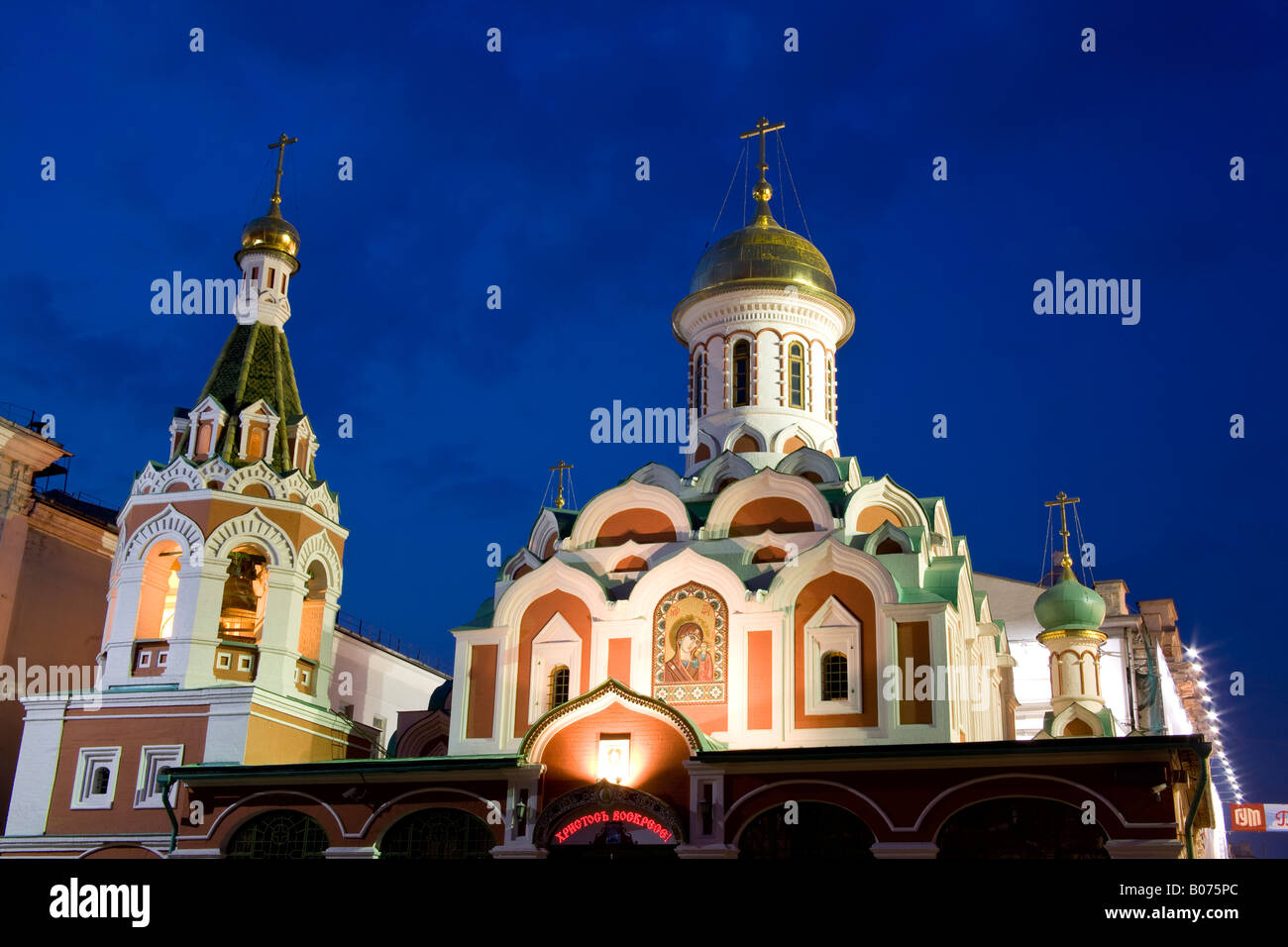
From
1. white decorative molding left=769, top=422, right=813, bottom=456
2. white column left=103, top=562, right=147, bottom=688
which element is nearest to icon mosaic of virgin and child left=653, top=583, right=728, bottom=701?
white decorative molding left=769, top=422, right=813, bottom=456

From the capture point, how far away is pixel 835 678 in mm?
18109

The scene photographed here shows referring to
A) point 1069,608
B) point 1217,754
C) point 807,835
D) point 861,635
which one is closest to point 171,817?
point 807,835

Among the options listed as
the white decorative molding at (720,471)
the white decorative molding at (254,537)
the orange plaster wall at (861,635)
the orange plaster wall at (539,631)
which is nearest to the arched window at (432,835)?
the orange plaster wall at (539,631)

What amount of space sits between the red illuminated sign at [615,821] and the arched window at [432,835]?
1.19m

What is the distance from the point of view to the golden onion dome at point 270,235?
2252 centimetres

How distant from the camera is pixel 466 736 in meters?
19.0

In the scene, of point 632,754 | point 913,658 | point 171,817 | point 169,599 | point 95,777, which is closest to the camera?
point 632,754

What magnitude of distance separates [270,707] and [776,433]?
900 cm

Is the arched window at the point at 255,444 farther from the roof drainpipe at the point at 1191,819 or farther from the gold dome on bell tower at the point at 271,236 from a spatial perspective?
the roof drainpipe at the point at 1191,819

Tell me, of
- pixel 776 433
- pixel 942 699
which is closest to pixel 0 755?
pixel 776 433

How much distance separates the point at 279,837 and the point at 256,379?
7.92 metres

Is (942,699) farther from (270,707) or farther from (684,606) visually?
(270,707)

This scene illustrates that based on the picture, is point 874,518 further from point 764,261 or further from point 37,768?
point 37,768

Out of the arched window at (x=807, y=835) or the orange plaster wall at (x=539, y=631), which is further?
the orange plaster wall at (x=539, y=631)
